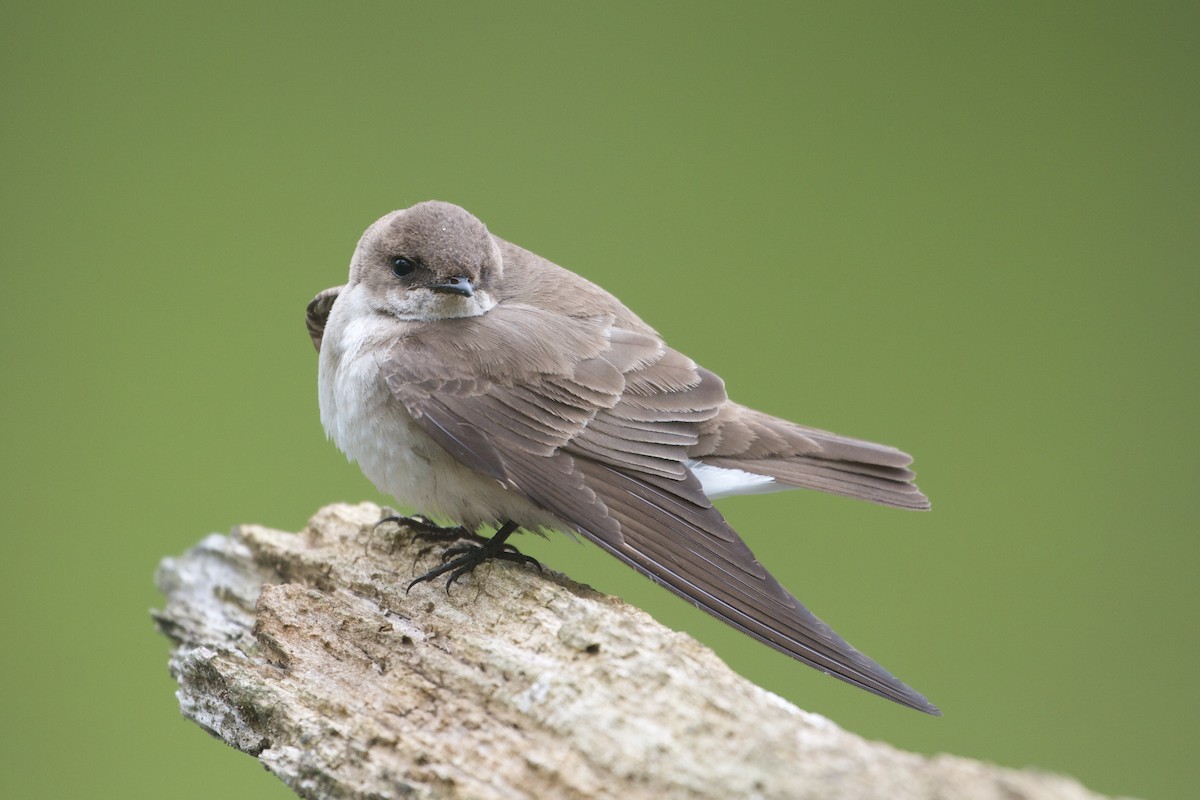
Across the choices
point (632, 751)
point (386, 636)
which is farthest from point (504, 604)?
point (632, 751)

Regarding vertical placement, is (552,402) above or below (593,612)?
above

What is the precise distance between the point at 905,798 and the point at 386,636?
1.24 m

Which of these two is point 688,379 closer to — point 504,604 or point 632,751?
point 504,604

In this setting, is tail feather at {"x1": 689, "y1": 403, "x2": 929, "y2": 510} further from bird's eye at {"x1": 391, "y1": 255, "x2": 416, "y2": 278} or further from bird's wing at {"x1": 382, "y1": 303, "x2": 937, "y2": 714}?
bird's eye at {"x1": 391, "y1": 255, "x2": 416, "y2": 278}

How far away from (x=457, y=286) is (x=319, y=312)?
0.79 m

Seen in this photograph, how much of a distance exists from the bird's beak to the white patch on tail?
0.69 metres

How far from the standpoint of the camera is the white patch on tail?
312 cm

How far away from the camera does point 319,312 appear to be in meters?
3.67

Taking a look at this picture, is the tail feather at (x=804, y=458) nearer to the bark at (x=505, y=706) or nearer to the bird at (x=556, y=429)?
the bird at (x=556, y=429)

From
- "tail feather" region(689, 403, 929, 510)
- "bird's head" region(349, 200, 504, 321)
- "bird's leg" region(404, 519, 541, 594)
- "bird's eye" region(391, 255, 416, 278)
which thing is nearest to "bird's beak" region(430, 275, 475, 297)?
"bird's head" region(349, 200, 504, 321)

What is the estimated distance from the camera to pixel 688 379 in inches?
123

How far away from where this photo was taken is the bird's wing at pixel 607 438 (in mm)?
2627

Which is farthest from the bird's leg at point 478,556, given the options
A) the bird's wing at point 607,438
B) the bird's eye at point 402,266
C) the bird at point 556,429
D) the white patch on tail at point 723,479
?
the bird's eye at point 402,266

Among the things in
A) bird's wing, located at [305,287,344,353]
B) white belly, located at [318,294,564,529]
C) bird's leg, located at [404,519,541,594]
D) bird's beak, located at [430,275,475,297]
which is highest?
bird's beak, located at [430,275,475,297]
